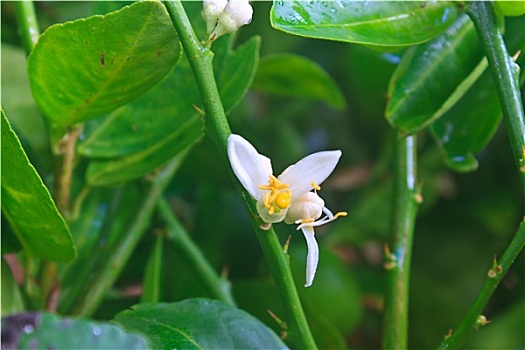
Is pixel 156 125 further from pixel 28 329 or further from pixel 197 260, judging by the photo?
pixel 28 329

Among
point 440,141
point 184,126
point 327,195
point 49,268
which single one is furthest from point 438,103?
point 327,195

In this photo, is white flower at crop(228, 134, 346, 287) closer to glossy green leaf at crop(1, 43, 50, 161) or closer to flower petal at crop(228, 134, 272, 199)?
flower petal at crop(228, 134, 272, 199)

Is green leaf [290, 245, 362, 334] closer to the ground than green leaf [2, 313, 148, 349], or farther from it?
closer to the ground

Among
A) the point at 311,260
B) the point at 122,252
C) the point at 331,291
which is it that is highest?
the point at 311,260

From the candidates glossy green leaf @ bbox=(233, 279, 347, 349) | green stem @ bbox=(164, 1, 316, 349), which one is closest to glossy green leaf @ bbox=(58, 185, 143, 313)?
glossy green leaf @ bbox=(233, 279, 347, 349)

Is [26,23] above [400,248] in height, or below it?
above

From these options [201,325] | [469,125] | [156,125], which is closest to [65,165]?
[156,125]
